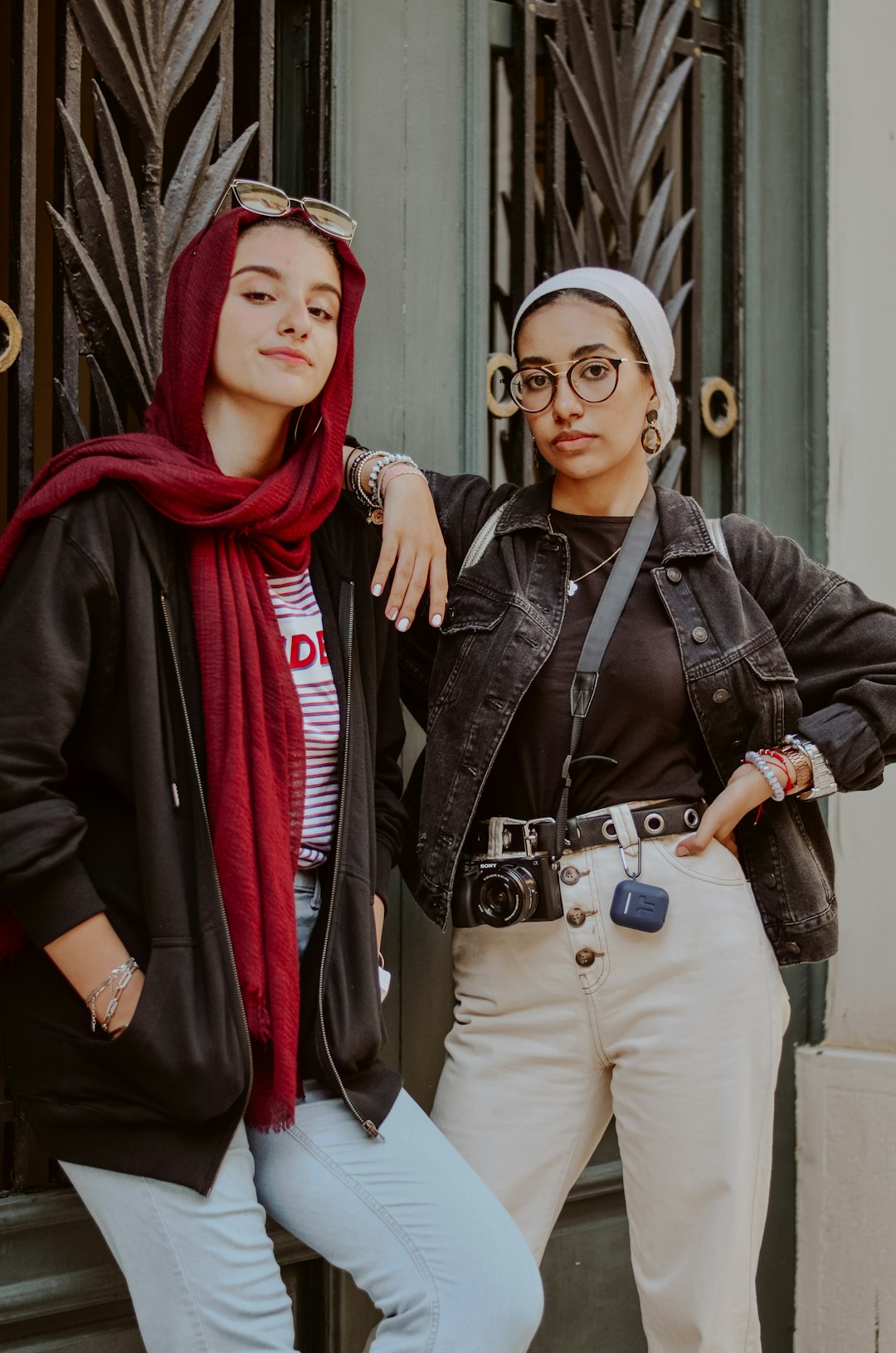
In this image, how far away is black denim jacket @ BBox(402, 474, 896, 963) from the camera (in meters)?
2.54

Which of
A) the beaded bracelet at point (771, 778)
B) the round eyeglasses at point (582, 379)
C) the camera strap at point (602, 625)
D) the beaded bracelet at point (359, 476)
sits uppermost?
the round eyeglasses at point (582, 379)

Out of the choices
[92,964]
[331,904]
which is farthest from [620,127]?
[92,964]

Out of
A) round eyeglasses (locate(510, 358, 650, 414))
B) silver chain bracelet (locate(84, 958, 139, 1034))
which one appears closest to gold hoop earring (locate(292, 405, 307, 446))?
round eyeglasses (locate(510, 358, 650, 414))

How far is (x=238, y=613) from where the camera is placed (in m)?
2.10

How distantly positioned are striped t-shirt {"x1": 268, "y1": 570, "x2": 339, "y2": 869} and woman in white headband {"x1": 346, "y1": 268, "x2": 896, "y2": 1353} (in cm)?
28

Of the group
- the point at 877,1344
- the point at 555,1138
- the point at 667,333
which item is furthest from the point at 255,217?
the point at 877,1344

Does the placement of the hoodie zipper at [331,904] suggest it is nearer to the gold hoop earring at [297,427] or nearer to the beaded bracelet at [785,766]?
the gold hoop earring at [297,427]

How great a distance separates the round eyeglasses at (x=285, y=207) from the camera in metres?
2.23

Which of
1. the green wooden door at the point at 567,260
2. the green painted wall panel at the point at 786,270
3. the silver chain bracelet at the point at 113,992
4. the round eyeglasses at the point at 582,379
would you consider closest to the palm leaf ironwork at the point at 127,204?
the green wooden door at the point at 567,260

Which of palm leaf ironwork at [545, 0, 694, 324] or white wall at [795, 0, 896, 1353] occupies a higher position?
palm leaf ironwork at [545, 0, 694, 324]

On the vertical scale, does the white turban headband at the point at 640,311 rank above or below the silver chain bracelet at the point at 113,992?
above

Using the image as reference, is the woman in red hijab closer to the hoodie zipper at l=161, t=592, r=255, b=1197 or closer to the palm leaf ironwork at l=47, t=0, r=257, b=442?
the hoodie zipper at l=161, t=592, r=255, b=1197

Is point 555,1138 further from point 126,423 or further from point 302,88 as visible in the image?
point 302,88

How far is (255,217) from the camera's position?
225 cm
